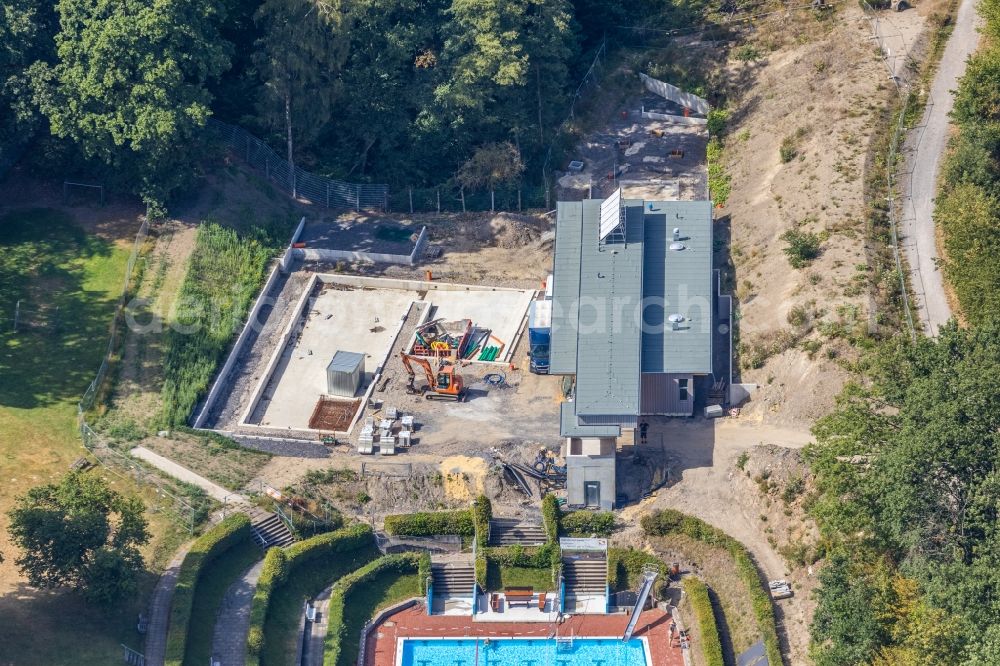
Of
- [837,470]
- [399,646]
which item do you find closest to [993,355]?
[837,470]

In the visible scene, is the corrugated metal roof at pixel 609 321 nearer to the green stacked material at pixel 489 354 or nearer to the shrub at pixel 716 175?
the green stacked material at pixel 489 354

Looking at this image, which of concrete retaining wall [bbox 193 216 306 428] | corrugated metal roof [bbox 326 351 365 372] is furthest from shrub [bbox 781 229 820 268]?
concrete retaining wall [bbox 193 216 306 428]

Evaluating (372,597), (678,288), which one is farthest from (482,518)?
(678,288)

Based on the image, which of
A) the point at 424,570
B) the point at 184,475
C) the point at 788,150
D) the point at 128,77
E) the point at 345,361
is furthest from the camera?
the point at 788,150

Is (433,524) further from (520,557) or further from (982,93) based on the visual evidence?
(982,93)

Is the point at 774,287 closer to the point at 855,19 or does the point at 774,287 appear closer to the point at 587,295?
the point at 587,295

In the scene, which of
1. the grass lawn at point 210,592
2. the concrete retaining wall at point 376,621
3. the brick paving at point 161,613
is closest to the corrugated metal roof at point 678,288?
the concrete retaining wall at point 376,621
